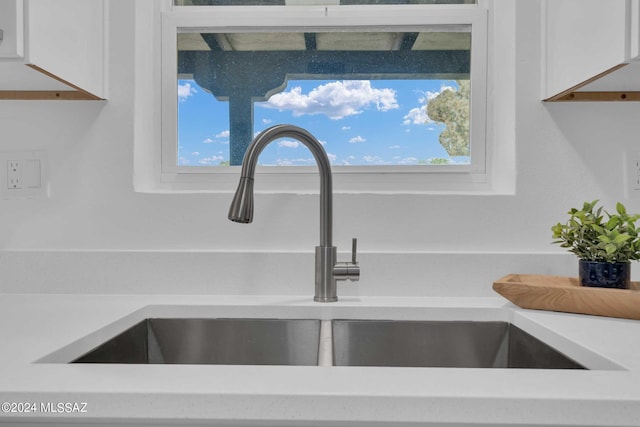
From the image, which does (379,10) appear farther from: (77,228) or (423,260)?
(77,228)

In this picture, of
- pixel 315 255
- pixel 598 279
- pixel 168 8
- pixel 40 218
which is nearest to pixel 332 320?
pixel 315 255

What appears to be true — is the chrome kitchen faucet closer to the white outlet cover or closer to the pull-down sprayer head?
the pull-down sprayer head

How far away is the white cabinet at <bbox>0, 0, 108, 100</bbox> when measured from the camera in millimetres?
974

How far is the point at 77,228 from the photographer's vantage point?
1.34 metres

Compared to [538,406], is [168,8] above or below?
above

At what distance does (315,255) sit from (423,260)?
0.28 m

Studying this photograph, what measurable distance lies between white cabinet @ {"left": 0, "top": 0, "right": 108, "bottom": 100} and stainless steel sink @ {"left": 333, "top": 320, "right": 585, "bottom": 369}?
2.76ft

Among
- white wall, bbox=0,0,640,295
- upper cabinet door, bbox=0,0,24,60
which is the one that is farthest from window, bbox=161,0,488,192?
upper cabinet door, bbox=0,0,24,60

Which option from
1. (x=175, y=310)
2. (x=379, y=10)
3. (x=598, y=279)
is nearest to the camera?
(x=598, y=279)

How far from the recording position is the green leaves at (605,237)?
3.43 ft

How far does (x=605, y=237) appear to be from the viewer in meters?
1.05

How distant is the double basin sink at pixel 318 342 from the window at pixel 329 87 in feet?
1.47

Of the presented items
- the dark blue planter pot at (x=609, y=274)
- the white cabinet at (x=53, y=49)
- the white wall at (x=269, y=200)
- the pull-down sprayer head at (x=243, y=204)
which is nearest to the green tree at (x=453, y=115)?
the white wall at (x=269, y=200)

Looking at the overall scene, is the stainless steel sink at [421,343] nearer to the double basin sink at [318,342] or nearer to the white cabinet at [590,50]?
the double basin sink at [318,342]
